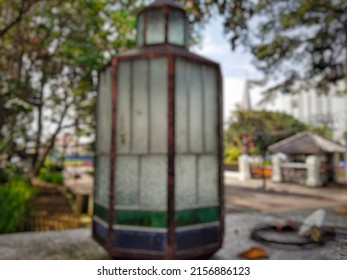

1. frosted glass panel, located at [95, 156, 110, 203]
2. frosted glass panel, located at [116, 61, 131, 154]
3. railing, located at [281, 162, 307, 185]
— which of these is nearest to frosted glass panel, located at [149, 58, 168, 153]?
frosted glass panel, located at [116, 61, 131, 154]

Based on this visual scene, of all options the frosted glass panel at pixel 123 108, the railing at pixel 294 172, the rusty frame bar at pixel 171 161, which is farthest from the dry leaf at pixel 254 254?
the railing at pixel 294 172

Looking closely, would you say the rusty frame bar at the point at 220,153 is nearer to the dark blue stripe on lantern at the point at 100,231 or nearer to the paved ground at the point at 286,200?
the dark blue stripe on lantern at the point at 100,231

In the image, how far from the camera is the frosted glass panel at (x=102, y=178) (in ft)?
16.4

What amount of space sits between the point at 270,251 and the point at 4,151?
1098cm

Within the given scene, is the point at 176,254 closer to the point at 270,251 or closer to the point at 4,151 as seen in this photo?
the point at 270,251

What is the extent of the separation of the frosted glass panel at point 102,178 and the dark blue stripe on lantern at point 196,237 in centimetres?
139

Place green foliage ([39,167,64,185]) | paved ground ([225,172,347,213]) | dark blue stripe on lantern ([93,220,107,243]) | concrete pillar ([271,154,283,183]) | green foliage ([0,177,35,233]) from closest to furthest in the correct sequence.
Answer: dark blue stripe on lantern ([93,220,107,243])
green foliage ([0,177,35,233])
paved ground ([225,172,347,213])
green foliage ([39,167,64,185])
concrete pillar ([271,154,283,183])

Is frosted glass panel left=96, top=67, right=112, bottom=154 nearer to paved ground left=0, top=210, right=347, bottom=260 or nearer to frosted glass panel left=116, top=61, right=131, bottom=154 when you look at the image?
frosted glass panel left=116, top=61, right=131, bottom=154

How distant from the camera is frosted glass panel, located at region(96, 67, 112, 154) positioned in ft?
16.5

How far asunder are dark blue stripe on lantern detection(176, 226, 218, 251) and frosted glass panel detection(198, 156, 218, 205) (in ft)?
1.45

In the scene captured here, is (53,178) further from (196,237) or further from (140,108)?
(196,237)

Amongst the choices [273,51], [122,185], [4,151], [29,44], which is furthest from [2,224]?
[273,51]

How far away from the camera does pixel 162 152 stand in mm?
4492
